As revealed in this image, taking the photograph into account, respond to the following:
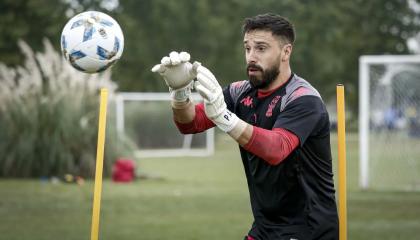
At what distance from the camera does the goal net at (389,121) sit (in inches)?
618

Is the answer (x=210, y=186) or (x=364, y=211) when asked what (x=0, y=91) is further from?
(x=364, y=211)

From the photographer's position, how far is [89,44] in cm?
545

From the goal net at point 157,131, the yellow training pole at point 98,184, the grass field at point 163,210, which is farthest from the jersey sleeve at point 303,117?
the goal net at point 157,131

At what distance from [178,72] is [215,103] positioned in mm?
520

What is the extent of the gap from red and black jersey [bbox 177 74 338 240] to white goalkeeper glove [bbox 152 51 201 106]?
1.55ft

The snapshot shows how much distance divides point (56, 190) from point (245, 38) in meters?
10.3

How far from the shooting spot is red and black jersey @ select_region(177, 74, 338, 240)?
4.67 meters

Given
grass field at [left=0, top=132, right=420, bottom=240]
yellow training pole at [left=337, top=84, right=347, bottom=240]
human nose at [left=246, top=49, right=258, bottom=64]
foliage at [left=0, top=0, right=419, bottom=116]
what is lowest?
grass field at [left=0, top=132, right=420, bottom=240]

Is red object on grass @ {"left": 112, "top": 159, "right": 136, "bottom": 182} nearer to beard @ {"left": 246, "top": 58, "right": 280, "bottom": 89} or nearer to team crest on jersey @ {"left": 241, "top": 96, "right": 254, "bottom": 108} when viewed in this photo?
team crest on jersey @ {"left": 241, "top": 96, "right": 254, "bottom": 108}

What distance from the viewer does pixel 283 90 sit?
483 cm

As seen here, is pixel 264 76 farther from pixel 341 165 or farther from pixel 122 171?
pixel 122 171

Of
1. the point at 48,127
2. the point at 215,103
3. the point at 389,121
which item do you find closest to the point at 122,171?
the point at 48,127

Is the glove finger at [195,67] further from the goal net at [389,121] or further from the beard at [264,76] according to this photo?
the goal net at [389,121]

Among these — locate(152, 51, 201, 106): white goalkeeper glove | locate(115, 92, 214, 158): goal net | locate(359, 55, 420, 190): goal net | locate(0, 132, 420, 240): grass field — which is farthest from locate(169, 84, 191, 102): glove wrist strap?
locate(115, 92, 214, 158): goal net
